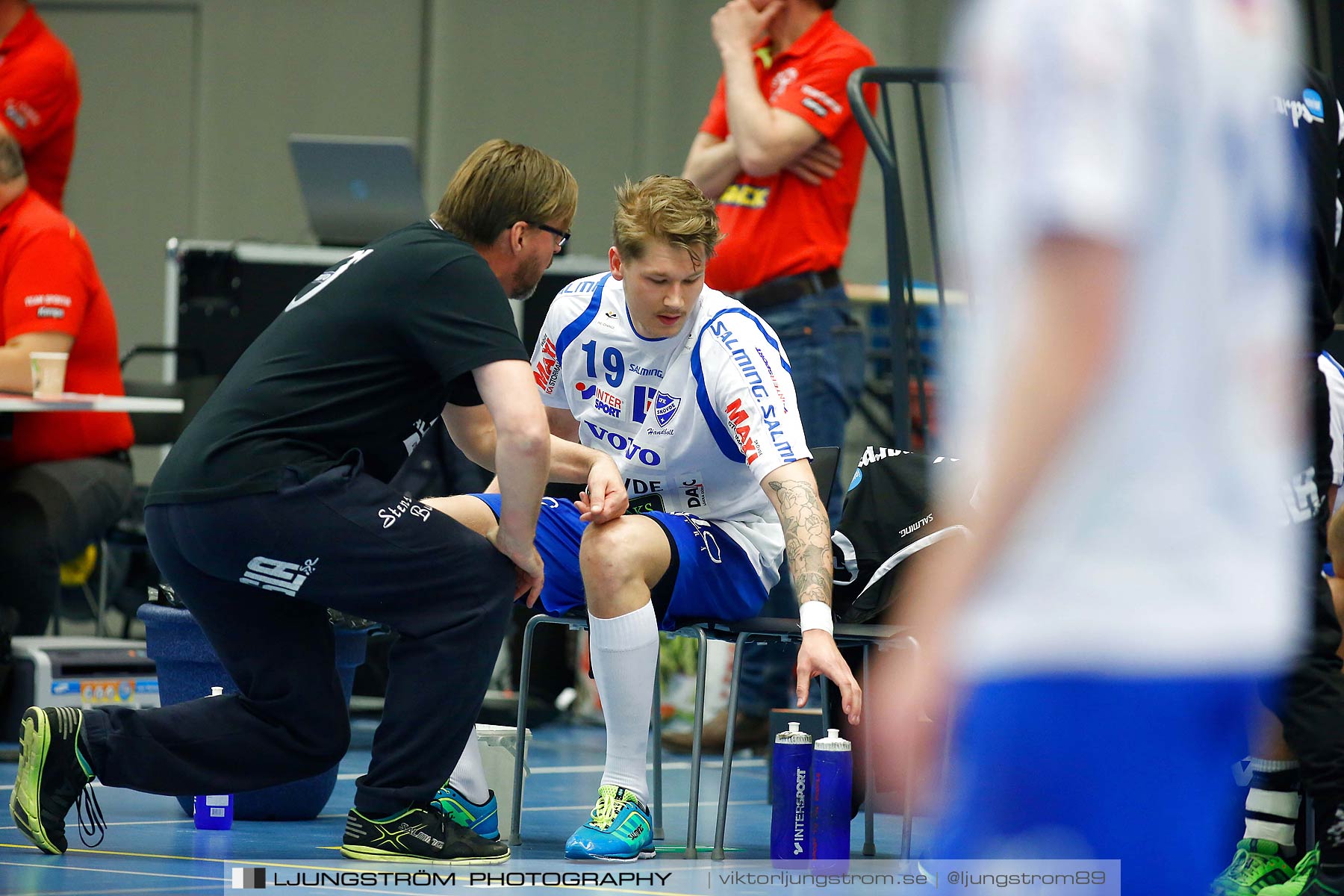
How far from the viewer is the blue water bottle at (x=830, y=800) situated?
3.13 m

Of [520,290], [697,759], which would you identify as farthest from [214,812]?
[520,290]

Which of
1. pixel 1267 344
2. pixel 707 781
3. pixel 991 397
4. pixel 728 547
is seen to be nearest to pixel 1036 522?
pixel 991 397

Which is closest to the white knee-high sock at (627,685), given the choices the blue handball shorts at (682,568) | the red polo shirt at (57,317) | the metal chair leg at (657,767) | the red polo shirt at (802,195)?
the blue handball shorts at (682,568)

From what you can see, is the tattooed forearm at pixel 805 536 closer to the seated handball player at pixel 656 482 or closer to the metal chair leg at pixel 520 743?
the seated handball player at pixel 656 482

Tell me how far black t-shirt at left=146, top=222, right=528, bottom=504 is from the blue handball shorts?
15.9 inches

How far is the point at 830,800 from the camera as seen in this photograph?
3.15 metres

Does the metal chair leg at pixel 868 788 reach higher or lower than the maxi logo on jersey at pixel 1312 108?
lower

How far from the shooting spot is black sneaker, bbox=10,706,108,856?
2.99 metres

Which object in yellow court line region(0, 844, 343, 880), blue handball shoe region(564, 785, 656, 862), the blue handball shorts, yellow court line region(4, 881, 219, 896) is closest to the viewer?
yellow court line region(4, 881, 219, 896)

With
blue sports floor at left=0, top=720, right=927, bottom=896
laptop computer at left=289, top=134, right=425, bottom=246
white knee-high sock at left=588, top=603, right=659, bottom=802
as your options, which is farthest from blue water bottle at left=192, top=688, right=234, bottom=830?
laptop computer at left=289, top=134, right=425, bottom=246

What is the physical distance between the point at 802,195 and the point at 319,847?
7.19 feet

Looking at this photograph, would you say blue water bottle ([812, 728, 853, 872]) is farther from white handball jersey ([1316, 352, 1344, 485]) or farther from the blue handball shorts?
white handball jersey ([1316, 352, 1344, 485])

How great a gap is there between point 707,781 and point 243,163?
248 inches

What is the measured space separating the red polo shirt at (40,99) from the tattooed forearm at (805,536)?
12.0 feet
